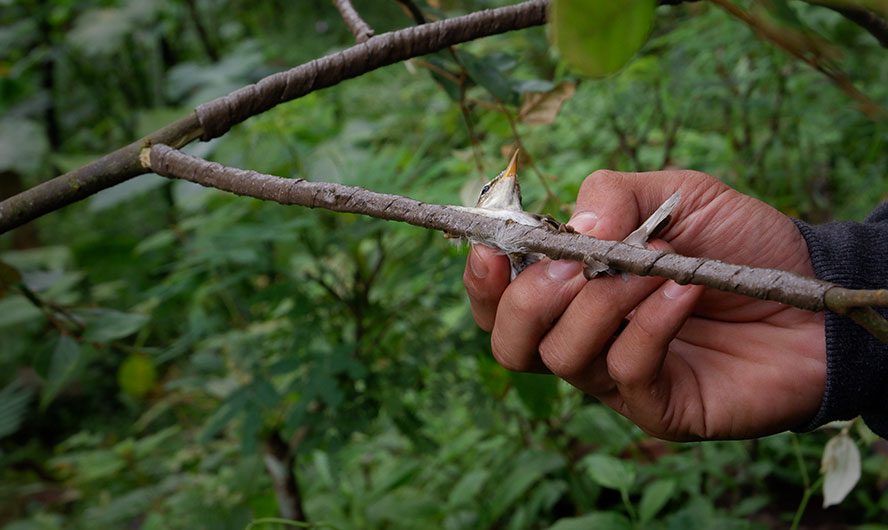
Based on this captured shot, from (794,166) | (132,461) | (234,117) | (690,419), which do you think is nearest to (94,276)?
(132,461)

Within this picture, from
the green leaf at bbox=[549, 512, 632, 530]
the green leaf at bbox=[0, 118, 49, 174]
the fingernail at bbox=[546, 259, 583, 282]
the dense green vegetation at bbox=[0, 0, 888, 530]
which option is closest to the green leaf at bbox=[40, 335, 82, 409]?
the dense green vegetation at bbox=[0, 0, 888, 530]

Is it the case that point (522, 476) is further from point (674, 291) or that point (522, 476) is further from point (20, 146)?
point (20, 146)

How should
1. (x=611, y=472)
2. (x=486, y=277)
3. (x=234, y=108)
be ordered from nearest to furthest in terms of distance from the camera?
(x=234, y=108), (x=486, y=277), (x=611, y=472)

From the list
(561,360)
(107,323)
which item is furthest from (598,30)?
(107,323)

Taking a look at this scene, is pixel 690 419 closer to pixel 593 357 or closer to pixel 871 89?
pixel 593 357

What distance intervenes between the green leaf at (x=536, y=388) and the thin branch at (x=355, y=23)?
632 millimetres

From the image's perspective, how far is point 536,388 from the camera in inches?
47.5

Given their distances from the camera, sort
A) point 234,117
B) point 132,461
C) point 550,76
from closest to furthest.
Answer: point 234,117, point 132,461, point 550,76

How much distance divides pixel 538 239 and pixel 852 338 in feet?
1.50

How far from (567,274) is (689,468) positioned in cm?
100

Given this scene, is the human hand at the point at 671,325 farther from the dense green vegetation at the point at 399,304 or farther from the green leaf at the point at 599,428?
the green leaf at the point at 599,428

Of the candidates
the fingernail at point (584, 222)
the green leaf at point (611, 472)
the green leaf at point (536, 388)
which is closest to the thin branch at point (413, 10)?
the fingernail at point (584, 222)

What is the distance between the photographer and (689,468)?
1547 mm

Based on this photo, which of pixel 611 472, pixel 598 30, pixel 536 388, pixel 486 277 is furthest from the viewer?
pixel 611 472
